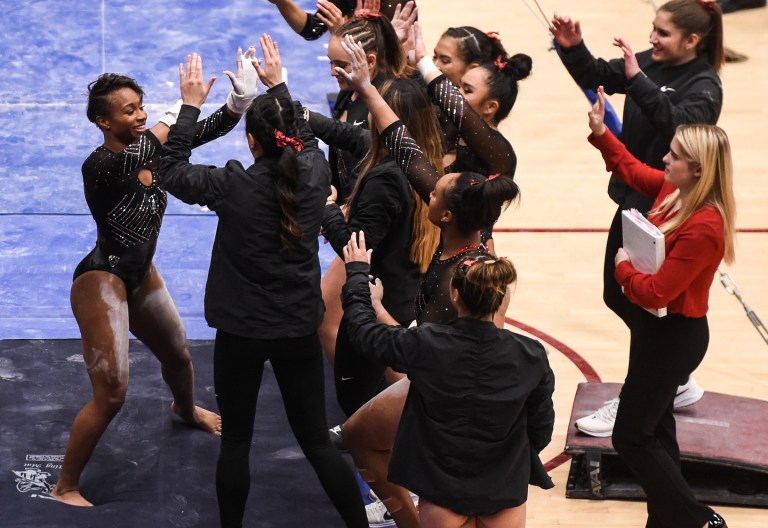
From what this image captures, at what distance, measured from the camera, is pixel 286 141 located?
4.06 m

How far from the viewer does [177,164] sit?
4.11m

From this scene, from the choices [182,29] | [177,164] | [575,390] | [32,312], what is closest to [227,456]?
[177,164]

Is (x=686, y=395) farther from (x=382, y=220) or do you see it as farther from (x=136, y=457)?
(x=136, y=457)

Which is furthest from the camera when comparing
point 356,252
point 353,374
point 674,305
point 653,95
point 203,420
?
point 203,420

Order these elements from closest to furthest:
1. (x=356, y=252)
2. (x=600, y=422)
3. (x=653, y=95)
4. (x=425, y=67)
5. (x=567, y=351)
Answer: (x=356, y=252) → (x=425, y=67) → (x=653, y=95) → (x=600, y=422) → (x=567, y=351)

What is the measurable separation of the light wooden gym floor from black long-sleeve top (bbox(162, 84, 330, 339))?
1504 mm

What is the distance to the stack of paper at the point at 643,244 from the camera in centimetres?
412

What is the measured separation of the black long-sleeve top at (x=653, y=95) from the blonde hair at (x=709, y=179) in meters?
0.73

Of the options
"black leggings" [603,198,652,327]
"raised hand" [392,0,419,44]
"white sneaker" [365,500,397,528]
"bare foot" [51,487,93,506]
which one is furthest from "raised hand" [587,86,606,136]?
"bare foot" [51,487,93,506]

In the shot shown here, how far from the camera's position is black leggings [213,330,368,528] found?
421cm

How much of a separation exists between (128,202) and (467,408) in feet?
5.98

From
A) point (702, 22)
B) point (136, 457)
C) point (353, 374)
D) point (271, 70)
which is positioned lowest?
point (136, 457)

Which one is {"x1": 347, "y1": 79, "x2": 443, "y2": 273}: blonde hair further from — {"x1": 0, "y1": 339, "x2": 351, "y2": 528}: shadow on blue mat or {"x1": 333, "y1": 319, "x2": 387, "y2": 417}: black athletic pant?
{"x1": 0, "y1": 339, "x2": 351, "y2": 528}: shadow on blue mat

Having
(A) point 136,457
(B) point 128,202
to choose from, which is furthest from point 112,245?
(A) point 136,457
